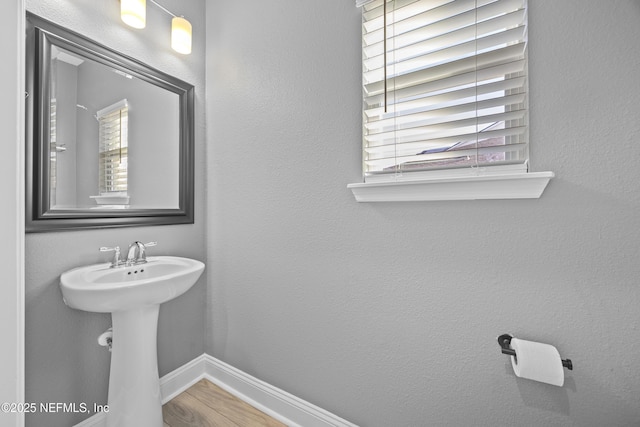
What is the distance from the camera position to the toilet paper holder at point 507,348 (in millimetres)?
770

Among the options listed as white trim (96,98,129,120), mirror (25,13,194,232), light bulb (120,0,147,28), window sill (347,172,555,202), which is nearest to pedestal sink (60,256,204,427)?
mirror (25,13,194,232)

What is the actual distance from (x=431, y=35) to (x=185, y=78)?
4.46ft

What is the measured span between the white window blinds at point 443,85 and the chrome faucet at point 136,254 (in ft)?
A: 3.73

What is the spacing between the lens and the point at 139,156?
1390 mm

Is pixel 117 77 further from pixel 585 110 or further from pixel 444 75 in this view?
pixel 585 110

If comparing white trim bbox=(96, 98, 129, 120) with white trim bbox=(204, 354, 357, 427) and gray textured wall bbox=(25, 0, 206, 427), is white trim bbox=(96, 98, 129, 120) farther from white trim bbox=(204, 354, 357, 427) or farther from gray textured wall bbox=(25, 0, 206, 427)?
white trim bbox=(204, 354, 357, 427)

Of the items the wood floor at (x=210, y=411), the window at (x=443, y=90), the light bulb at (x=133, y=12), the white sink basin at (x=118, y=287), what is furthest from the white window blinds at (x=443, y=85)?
the wood floor at (x=210, y=411)

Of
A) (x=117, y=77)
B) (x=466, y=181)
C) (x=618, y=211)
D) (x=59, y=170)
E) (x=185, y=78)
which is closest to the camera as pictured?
(x=618, y=211)

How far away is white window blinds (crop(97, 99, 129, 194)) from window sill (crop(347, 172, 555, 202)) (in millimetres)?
1142

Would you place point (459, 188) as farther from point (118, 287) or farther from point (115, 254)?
point (115, 254)

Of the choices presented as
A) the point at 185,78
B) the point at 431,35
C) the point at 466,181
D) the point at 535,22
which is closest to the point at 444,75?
the point at 431,35

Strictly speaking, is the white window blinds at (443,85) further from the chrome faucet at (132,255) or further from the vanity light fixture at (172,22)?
the chrome faucet at (132,255)

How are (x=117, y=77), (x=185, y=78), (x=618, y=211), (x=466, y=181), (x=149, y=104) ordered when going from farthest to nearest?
(x=185, y=78) < (x=149, y=104) < (x=117, y=77) < (x=466, y=181) < (x=618, y=211)

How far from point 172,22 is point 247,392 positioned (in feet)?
6.75
